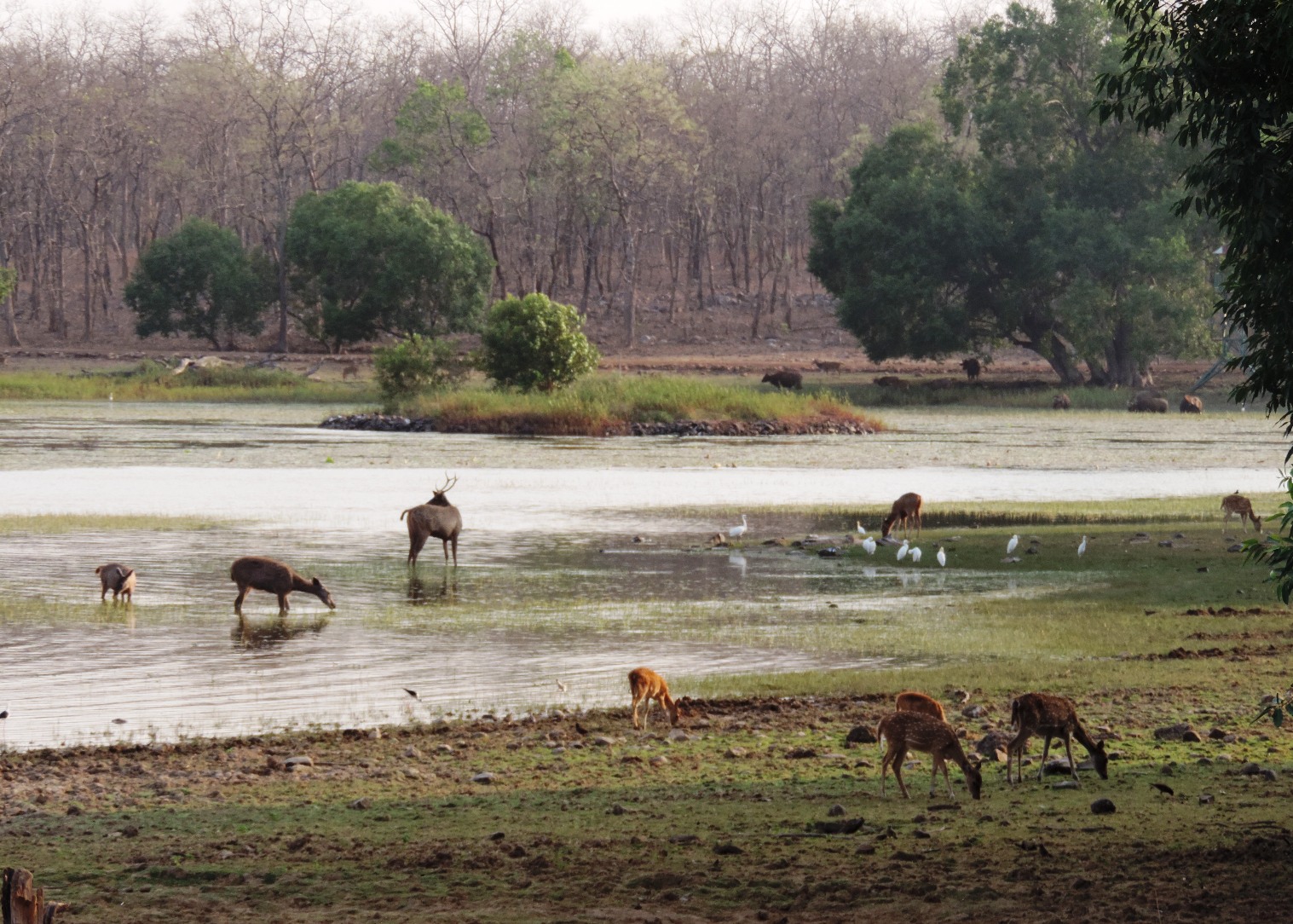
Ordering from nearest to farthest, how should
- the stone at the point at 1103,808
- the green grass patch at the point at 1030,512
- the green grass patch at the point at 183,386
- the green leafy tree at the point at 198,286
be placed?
1. the stone at the point at 1103,808
2. the green grass patch at the point at 1030,512
3. the green grass patch at the point at 183,386
4. the green leafy tree at the point at 198,286

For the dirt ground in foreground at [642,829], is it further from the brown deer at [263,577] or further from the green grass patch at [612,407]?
the green grass patch at [612,407]

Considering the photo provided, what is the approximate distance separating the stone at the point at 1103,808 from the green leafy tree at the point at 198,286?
7919 cm

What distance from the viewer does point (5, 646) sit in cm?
1559

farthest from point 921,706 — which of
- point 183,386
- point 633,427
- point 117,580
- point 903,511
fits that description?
point 183,386

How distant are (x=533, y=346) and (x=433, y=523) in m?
34.3

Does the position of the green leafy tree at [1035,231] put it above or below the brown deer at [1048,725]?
above

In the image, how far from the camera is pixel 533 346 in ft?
185

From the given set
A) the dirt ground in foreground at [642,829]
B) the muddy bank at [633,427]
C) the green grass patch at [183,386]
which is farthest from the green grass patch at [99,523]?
the green grass patch at [183,386]

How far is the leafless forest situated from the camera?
309ft

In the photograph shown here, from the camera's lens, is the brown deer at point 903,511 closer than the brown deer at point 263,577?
No

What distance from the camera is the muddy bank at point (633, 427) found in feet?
174

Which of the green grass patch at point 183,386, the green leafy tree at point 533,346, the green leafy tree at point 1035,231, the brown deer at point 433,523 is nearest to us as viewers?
the brown deer at point 433,523

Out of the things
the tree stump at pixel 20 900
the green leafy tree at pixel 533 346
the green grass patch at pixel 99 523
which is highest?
the green leafy tree at pixel 533 346

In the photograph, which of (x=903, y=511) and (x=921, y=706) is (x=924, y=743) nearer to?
(x=921, y=706)
